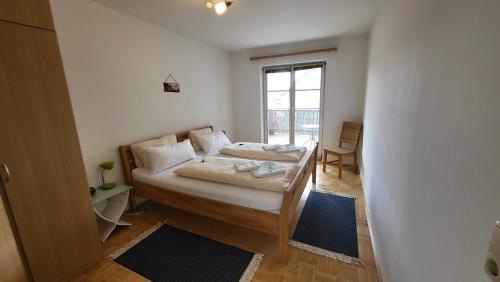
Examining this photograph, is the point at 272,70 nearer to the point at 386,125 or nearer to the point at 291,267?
the point at 386,125

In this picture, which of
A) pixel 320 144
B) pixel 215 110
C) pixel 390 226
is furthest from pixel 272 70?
pixel 390 226

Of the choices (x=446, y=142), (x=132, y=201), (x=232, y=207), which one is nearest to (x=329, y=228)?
(x=232, y=207)

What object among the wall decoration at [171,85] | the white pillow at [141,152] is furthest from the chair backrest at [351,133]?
the white pillow at [141,152]

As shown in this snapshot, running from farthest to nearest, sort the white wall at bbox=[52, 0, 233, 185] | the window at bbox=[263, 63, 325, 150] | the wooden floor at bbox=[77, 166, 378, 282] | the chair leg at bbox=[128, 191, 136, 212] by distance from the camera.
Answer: the window at bbox=[263, 63, 325, 150]
the chair leg at bbox=[128, 191, 136, 212]
the white wall at bbox=[52, 0, 233, 185]
the wooden floor at bbox=[77, 166, 378, 282]

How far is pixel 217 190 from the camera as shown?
2061 mm

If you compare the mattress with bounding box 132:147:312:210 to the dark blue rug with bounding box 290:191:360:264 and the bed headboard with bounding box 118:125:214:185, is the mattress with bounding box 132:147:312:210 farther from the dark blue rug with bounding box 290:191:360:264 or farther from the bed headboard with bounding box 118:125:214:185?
the dark blue rug with bounding box 290:191:360:264

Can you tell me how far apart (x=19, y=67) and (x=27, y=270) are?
141 cm

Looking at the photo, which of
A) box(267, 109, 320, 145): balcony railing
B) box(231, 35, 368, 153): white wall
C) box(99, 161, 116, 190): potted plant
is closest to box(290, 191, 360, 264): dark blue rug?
box(231, 35, 368, 153): white wall

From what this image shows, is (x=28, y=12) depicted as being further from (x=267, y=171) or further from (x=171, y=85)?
(x=267, y=171)

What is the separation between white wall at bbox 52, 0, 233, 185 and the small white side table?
A: 26cm

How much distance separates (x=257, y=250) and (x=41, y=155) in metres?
1.91

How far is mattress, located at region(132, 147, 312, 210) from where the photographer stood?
185 cm

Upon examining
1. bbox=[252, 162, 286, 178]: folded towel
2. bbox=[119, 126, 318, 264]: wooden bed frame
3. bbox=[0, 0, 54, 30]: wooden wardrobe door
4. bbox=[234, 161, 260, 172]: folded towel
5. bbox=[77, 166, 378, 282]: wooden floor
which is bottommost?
bbox=[77, 166, 378, 282]: wooden floor

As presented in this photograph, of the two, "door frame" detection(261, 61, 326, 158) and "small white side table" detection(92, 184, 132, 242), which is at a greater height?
"door frame" detection(261, 61, 326, 158)
